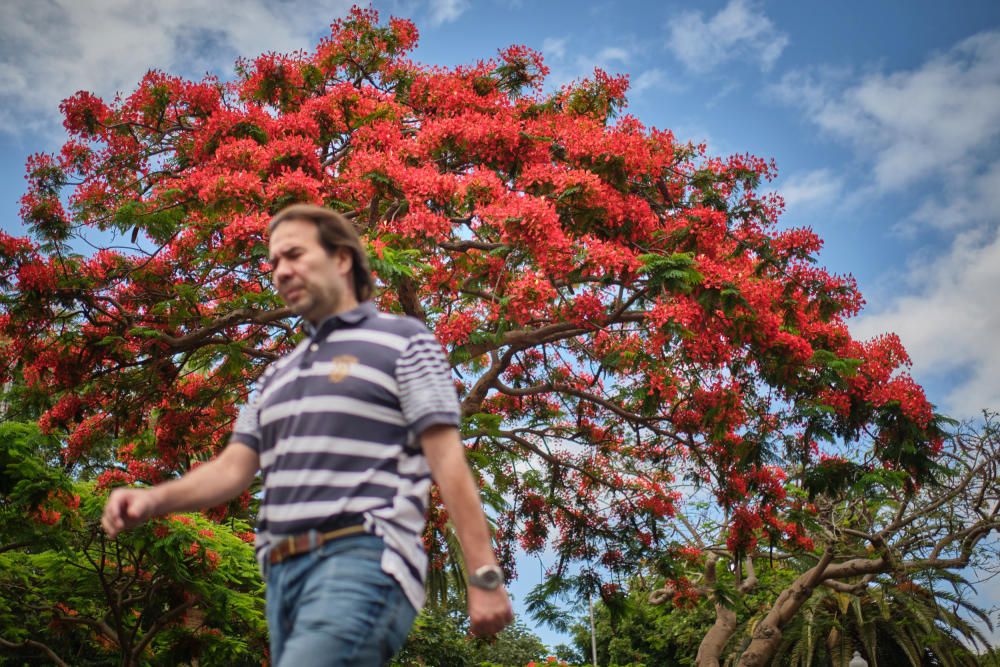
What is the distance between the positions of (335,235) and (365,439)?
21.5 inches

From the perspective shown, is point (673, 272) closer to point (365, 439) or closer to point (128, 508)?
point (365, 439)

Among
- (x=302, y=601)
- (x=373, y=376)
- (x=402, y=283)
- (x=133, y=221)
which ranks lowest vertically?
(x=302, y=601)

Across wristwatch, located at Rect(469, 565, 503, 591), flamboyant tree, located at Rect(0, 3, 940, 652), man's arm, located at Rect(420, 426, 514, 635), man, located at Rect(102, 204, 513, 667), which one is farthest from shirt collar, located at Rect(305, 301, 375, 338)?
flamboyant tree, located at Rect(0, 3, 940, 652)

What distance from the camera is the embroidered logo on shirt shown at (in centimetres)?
198

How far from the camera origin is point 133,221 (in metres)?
8.70

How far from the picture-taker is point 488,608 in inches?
73.0

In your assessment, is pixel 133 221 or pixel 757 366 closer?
pixel 133 221

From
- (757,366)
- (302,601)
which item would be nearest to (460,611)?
(757,366)

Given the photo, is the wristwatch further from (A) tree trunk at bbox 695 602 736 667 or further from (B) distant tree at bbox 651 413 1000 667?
(A) tree trunk at bbox 695 602 736 667

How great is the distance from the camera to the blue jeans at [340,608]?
5.70 feet

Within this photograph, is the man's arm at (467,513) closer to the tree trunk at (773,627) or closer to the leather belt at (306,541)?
the leather belt at (306,541)

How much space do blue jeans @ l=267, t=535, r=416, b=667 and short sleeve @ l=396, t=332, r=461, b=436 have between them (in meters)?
0.27

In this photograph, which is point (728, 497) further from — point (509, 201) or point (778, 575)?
point (778, 575)

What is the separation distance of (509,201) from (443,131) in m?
1.48
